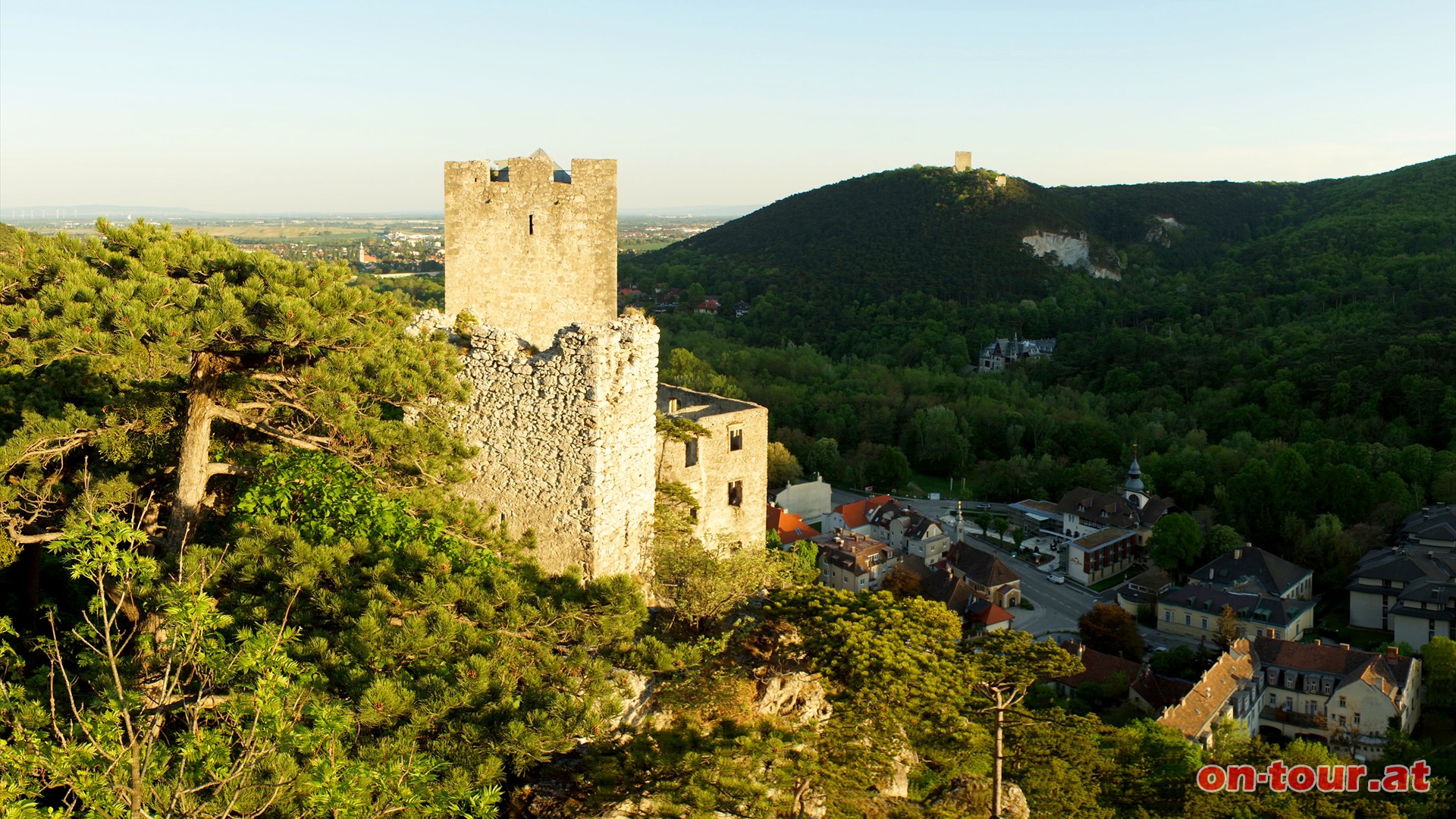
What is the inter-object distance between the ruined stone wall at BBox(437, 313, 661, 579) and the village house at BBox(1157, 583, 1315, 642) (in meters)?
32.9

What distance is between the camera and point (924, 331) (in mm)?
85188

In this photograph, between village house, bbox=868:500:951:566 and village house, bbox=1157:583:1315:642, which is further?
village house, bbox=868:500:951:566

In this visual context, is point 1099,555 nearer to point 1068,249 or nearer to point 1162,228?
point 1068,249

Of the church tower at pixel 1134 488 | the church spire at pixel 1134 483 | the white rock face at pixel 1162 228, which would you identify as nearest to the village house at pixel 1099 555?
the church tower at pixel 1134 488

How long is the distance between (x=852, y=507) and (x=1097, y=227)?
230 ft

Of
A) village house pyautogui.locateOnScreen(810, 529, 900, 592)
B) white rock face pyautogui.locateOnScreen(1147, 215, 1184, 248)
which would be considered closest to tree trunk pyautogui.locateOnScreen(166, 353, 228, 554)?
village house pyautogui.locateOnScreen(810, 529, 900, 592)

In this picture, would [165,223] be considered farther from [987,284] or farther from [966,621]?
[987,284]

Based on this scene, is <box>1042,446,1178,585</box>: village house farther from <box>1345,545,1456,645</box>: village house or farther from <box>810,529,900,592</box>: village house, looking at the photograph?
<box>810,529,900,592</box>: village house

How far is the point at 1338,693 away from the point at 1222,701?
4.76 meters

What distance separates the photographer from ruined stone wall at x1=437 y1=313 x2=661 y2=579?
35.4 feet

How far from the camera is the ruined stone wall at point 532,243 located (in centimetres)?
1625

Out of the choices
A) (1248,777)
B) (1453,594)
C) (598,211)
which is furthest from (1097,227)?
(598,211)

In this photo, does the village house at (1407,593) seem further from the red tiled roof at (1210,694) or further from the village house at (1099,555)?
the village house at (1099,555)

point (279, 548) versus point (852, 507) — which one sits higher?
point (279, 548)
